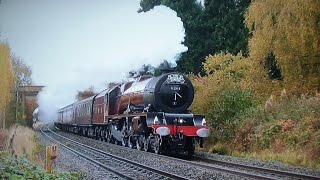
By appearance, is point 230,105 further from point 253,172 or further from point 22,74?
point 22,74

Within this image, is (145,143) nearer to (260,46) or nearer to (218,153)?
(218,153)

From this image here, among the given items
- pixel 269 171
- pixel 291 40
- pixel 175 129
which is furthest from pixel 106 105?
pixel 269 171

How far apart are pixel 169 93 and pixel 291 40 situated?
158 inches

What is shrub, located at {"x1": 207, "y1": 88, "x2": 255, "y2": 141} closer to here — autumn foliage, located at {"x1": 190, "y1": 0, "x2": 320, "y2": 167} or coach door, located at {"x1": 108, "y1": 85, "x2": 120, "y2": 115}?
autumn foliage, located at {"x1": 190, "y1": 0, "x2": 320, "y2": 167}

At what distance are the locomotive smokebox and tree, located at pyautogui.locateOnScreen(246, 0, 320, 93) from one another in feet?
8.93

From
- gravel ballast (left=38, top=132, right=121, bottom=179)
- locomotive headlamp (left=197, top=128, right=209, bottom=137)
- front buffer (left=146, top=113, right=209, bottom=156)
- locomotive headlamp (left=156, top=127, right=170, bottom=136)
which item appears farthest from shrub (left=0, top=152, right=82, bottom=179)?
locomotive headlamp (left=197, top=128, right=209, bottom=137)

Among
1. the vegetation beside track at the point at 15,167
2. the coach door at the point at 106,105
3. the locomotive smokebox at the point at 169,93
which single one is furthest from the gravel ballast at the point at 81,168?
the coach door at the point at 106,105

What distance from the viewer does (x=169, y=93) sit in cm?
1415

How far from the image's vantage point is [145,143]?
589 inches

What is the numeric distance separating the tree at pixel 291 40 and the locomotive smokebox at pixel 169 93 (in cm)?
272

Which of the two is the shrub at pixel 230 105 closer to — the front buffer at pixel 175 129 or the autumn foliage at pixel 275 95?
the autumn foliage at pixel 275 95

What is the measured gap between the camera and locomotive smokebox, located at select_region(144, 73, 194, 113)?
14.0 m

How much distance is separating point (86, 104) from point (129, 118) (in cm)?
1047

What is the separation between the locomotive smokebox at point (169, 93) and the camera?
1400cm
